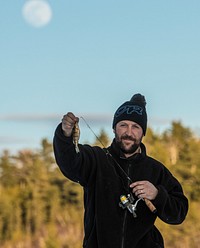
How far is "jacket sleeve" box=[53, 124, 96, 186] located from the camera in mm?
4984

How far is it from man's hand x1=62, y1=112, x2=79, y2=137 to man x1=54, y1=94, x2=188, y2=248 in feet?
0.40

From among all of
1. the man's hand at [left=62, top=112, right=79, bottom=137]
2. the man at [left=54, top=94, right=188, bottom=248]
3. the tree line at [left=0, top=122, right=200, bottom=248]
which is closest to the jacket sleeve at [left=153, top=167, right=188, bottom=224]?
the man at [left=54, top=94, right=188, bottom=248]

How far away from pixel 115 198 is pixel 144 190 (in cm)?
29

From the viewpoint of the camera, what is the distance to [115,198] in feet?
17.4

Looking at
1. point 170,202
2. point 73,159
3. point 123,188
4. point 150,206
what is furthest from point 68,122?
point 170,202

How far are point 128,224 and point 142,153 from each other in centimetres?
59

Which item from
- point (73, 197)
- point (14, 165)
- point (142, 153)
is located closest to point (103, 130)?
point (73, 197)

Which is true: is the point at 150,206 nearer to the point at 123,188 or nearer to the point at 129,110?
the point at 123,188

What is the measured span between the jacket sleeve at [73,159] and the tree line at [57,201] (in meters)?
61.1

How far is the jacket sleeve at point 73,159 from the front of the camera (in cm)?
498

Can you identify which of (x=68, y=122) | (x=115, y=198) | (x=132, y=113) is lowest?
(x=115, y=198)

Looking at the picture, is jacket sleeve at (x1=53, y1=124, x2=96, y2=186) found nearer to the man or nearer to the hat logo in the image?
the man

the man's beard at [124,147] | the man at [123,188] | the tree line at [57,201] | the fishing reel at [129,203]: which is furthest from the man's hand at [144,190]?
the tree line at [57,201]

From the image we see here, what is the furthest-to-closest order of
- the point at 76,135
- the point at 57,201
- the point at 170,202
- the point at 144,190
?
the point at 57,201
the point at 170,202
the point at 144,190
the point at 76,135
